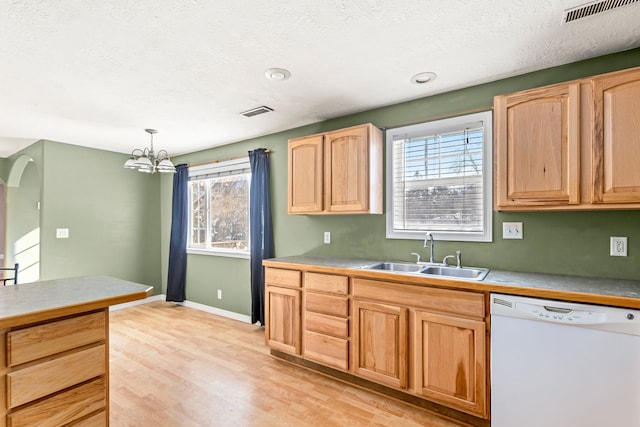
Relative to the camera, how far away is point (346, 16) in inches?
66.2

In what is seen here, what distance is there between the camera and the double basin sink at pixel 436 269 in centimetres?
241

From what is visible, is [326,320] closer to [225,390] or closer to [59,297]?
[225,390]

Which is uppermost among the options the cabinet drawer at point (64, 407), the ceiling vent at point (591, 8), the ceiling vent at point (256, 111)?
the ceiling vent at point (591, 8)

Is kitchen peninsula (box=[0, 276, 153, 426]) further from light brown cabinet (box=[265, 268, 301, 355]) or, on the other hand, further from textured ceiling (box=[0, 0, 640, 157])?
textured ceiling (box=[0, 0, 640, 157])

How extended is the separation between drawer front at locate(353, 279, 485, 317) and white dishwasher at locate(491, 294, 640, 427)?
4.6 inches

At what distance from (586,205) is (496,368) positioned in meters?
1.12

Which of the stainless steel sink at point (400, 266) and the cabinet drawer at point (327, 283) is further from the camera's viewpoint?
the stainless steel sink at point (400, 266)

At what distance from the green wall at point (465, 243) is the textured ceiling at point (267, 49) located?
0.37ft

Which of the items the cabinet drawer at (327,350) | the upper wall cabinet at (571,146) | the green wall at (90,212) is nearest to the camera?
the upper wall cabinet at (571,146)

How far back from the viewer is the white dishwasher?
1.55 metres

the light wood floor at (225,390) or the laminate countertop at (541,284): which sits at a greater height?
the laminate countertop at (541,284)

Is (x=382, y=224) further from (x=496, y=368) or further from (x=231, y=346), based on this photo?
(x=231, y=346)

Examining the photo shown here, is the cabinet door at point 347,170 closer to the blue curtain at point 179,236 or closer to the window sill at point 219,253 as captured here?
the window sill at point 219,253

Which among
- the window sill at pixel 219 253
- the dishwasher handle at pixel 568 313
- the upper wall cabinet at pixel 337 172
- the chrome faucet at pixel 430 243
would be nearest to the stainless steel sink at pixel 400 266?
the chrome faucet at pixel 430 243
